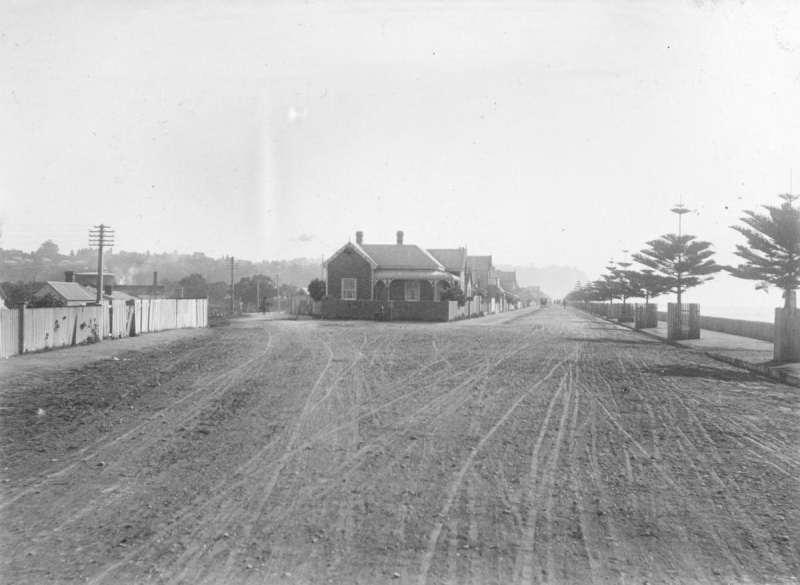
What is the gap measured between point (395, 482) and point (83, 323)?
15049mm

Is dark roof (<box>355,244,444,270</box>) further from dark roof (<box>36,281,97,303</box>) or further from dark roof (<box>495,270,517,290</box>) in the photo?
dark roof (<box>495,270,517,290</box>)

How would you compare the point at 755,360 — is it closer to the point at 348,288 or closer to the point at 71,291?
the point at 348,288

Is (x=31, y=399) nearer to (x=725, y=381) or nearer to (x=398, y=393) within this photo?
(x=398, y=393)

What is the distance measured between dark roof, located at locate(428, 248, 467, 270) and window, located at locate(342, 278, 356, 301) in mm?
10737

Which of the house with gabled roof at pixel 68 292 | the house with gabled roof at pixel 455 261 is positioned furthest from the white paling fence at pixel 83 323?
the house with gabled roof at pixel 68 292

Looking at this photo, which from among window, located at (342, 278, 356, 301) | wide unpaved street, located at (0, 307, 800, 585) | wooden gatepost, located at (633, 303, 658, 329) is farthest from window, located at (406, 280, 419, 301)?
wide unpaved street, located at (0, 307, 800, 585)

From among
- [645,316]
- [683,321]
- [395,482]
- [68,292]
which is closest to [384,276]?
[645,316]

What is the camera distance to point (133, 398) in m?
7.58

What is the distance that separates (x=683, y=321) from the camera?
20.5 metres

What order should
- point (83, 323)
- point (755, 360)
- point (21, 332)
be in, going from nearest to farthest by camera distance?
point (755, 360)
point (21, 332)
point (83, 323)

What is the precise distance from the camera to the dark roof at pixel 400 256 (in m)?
40.9

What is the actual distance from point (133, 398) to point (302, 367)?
3549 mm

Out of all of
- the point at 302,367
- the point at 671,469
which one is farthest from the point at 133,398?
the point at 671,469

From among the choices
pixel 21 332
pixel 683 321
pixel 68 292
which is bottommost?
pixel 21 332
